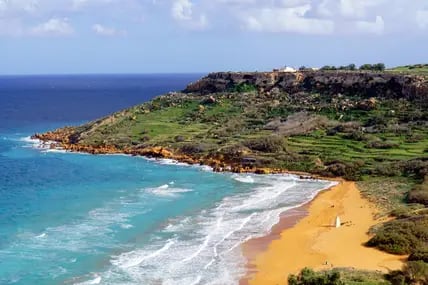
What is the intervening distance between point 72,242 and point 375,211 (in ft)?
82.0

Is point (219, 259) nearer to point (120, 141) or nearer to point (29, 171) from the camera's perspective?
point (29, 171)

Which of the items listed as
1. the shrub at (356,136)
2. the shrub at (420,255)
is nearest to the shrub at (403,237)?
the shrub at (420,255)

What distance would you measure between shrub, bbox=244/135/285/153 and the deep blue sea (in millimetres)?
9366

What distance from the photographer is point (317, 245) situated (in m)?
41.3

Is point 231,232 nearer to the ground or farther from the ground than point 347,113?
nearer to the ground

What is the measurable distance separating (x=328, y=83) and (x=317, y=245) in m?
64.9

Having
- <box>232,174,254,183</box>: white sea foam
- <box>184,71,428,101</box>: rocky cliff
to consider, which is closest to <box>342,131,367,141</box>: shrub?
<box>184,71,428,101</box>: rocky cliff

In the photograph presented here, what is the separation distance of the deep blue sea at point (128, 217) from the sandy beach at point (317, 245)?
4.14 ft

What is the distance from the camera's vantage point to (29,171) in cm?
7006

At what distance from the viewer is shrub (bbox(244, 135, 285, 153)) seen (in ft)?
251

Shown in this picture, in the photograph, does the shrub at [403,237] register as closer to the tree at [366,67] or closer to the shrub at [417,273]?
the shrub at [417,273]

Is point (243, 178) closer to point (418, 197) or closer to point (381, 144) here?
point (381, 144)

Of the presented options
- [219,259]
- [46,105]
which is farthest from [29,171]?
[46,105]

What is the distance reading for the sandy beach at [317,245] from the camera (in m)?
36.2
